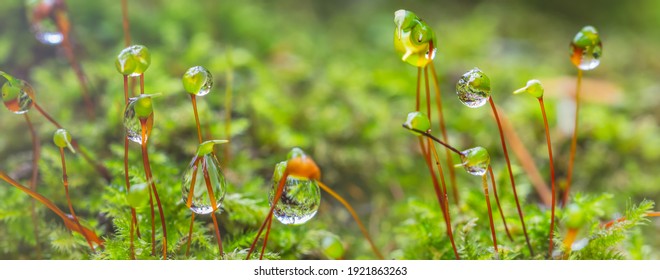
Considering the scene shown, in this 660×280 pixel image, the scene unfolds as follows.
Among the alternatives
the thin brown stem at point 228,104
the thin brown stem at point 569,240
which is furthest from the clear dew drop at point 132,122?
the thin brown stem at point 569,240

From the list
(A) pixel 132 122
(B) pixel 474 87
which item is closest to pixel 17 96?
(A) pixel 132 122

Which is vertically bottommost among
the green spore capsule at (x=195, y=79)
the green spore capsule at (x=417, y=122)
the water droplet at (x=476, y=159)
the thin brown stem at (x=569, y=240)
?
the thin brown stem at (x=569, y=240)

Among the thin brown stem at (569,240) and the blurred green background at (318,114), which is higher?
the blurred green background at (318,114)

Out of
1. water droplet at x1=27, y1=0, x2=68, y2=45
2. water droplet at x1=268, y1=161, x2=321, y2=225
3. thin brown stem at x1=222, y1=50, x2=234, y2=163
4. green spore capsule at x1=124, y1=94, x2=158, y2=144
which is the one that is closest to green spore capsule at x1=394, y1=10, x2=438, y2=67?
water droplet at x1=268, y1=161, x2=321, y2=225

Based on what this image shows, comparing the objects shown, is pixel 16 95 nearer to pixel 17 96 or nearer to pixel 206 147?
pixel 17 96

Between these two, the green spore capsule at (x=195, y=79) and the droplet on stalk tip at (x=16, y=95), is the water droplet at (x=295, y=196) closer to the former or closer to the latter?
the green spore capsule at (x=195, y=79)

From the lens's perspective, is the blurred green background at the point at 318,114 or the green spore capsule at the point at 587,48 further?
the blurred green background at the point at 318,114

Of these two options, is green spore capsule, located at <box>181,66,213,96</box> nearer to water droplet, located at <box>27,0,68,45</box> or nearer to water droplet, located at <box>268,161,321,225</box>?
water droplet, located at <box>268,161,321,225</box>

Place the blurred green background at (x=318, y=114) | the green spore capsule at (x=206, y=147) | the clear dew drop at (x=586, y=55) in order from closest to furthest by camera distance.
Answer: the green spore capsule at (x=206, y=147) → the clear dew drop at (x=586, y=55) → the blurred green background at (x=318, y=114)
